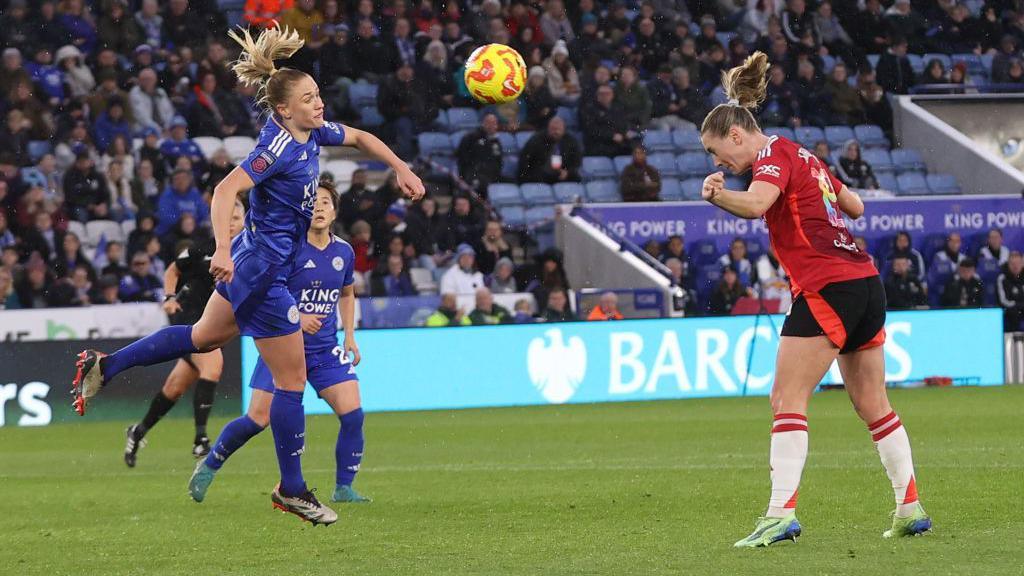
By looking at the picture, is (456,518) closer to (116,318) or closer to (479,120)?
(116,318)

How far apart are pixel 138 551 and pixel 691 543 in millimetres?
2408

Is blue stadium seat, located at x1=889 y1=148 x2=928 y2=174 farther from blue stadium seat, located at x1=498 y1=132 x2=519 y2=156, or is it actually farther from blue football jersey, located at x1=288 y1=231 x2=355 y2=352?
blue football jersey, located at x1=288 y1=231 x2=355 y2=352

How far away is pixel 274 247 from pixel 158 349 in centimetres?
85

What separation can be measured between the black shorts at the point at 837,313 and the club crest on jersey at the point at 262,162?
7.95 ft

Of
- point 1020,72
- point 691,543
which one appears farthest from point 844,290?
point 1020,72

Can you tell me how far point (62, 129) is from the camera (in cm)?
2097

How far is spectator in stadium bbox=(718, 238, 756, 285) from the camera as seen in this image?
71.4 feet

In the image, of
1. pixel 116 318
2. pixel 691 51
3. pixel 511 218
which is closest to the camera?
pixel 116 318

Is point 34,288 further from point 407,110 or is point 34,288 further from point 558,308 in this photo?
point 407,110

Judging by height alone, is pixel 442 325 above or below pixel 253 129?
below

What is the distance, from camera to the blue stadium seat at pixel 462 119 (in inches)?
940

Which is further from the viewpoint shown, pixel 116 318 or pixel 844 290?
pixel 116 318

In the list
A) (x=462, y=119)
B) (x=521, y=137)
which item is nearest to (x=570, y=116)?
(x=521, y=137)

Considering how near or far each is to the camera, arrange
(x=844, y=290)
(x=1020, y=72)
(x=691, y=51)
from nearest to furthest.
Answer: (x=844, y=290) → (x=691, y=51) → (x=1020, y=72)
